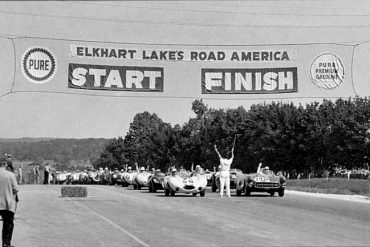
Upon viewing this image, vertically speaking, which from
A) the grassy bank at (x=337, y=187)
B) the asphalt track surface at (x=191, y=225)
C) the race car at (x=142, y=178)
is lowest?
the asphalt track surface at (x=191, y=225)

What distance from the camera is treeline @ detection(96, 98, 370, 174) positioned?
61375mm

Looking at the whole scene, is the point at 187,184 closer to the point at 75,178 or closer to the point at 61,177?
the point at 75,178

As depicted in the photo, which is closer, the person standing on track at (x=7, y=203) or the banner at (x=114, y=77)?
the person standing on track at (x=7, y=203)

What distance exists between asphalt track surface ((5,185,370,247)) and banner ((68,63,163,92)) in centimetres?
842

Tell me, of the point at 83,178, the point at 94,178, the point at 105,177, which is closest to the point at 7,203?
the point at 105,177

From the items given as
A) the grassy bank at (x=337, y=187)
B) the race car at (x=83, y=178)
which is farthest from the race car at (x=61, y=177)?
the grassy bank at (x=337, y=187)

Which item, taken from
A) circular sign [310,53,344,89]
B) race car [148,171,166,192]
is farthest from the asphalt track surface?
race car [148,171,166,192]

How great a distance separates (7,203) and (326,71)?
22253 mm

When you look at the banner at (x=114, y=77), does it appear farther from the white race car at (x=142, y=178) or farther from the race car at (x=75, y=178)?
the race car at (x=75, y=178)

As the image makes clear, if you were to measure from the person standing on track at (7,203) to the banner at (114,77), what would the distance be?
733 inches

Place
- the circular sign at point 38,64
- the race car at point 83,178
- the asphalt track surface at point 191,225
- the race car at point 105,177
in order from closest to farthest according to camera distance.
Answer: the asphalt track surface at point 191,225
the circular sign at point 38,64
the race car at point 105,177
the race car at point 83,178

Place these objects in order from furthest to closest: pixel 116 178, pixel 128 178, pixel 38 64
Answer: pixel 116 178, pixel 128 178, pixel 38 64

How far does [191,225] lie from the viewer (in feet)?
55.2

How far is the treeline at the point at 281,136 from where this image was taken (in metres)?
61.4
